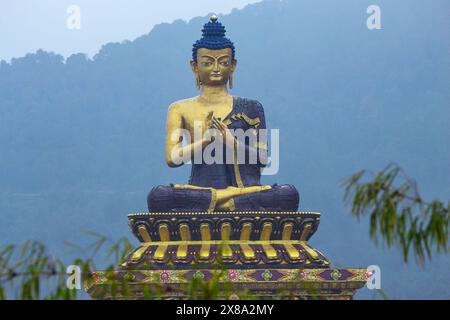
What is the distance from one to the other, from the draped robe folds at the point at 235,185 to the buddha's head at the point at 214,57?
0.85 ft

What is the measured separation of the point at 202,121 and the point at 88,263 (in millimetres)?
6422

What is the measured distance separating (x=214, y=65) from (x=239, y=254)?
72.4 inches

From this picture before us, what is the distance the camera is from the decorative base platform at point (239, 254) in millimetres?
10969

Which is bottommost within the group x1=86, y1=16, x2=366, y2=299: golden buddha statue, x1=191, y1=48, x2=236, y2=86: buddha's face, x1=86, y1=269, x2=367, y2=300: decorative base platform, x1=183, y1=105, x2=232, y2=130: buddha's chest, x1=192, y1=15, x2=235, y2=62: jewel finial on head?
x1=86, y1=269, x2=367, y2=300: decorative base platform

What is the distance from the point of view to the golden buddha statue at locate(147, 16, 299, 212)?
38.3 ft

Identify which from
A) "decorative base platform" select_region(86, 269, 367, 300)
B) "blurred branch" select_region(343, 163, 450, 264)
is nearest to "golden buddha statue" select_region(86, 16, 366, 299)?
"decorative base platform" select_region(86, 269, 367, 300)

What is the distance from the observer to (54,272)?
225 inches

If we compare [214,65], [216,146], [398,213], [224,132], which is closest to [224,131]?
[224,132]

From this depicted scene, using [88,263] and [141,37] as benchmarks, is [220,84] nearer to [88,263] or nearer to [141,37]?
[88,263]

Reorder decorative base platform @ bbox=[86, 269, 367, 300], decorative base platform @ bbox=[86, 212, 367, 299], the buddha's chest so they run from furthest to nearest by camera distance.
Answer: the buddha's chest
decorative base platform @ bbox=[86, 212, 367, 299]
decorative base platform @ bbox=[86, 269, 367, 300]

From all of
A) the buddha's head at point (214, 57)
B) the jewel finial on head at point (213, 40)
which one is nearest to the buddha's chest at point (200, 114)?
the buddha's head at point (214, 57)

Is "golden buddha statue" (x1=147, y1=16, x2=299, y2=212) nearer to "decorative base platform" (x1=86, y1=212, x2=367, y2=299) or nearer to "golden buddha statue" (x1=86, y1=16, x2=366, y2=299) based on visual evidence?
"golden buddha statue" (x1=86, y1=16, x2=366, y2=299)

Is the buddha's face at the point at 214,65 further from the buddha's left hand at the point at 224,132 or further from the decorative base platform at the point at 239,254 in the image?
the decorative base platform at the point at 239,254
